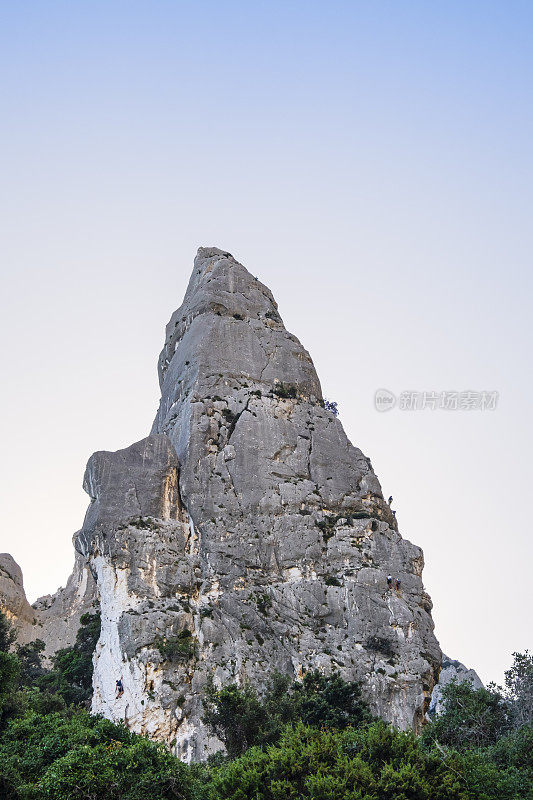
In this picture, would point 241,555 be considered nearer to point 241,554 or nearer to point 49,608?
point 241,554

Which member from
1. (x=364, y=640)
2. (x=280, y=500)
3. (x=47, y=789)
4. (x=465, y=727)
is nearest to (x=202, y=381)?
(x=280, y=500)

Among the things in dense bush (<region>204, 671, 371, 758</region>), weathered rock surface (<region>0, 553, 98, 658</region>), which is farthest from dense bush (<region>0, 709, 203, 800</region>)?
weathered rock surface (<region>0, 553, 98, 658</region>)

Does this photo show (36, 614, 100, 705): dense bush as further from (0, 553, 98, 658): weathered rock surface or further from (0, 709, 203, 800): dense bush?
(0, 709, 203, 800): dense bush

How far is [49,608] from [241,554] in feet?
99.2

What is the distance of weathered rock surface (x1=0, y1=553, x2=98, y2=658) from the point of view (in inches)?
2687

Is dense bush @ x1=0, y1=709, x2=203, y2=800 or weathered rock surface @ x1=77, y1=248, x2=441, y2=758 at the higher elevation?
weathered rock surface @ x1=77, y1=248, x2=441, y2=758

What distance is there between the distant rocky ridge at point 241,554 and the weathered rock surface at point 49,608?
18299 millimetres

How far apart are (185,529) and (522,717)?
22.9 m

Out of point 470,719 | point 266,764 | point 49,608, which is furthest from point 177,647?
point 49,608

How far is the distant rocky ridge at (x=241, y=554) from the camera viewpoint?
45000 mm

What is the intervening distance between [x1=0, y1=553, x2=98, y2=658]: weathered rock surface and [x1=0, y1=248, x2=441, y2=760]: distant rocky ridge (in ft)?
60.0

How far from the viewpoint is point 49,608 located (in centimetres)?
7231

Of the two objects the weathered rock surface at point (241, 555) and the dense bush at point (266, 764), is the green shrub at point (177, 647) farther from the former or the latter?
the dense bush at point (266, 764)

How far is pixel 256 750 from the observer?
28.7 meters
